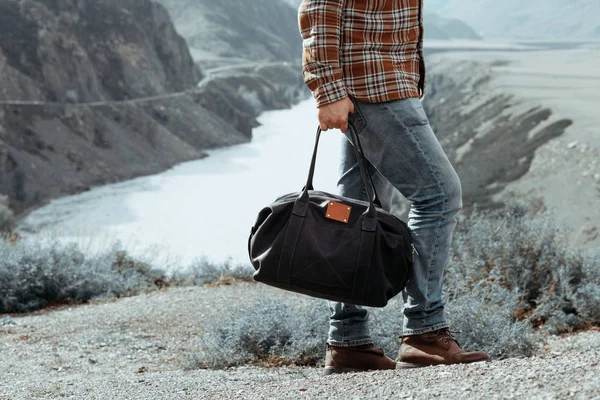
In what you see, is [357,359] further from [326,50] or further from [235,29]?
[235,29]

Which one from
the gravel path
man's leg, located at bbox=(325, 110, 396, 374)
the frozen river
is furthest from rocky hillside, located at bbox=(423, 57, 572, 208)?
man's leg, located at bbox=(325, 110, 396, 374)

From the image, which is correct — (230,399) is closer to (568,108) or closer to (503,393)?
(503,393)

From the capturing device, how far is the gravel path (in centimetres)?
264

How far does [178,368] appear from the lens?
14.6 feet

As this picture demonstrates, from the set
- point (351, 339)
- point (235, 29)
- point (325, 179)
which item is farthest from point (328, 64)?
point (235, 29)

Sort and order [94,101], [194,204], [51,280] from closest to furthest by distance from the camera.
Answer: [51,280] → [194,204] → [94,101]

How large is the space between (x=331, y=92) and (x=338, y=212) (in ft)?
A: 1.45

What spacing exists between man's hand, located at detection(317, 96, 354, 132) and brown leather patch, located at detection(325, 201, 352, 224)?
284 mm

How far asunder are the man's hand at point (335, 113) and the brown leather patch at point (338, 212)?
0.93 ft

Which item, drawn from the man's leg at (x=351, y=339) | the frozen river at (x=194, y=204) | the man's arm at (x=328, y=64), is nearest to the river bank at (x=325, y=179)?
the frozen river at (x=194, y=204)

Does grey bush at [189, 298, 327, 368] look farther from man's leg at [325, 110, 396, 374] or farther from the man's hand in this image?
the man's hand

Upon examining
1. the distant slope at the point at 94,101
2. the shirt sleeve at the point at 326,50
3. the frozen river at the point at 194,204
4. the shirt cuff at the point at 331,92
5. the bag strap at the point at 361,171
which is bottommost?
the frozen river at the point at 194,204

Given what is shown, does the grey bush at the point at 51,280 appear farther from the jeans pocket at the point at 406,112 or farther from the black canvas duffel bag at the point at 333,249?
the jeans pocket at the point at 406,112

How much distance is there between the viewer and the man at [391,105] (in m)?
2.95
